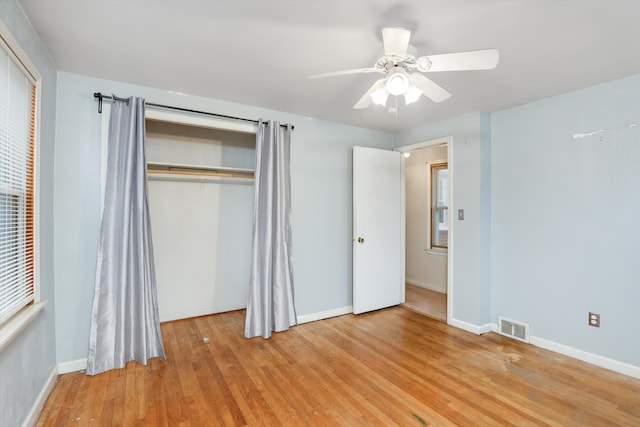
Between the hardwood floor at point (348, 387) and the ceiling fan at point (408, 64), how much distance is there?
6.59ft

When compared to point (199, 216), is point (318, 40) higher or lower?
higher

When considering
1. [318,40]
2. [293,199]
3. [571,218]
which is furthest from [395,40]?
[571,218]

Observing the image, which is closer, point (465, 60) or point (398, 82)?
point (465, 60)

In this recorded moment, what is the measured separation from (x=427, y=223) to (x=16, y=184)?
4966 millimetres

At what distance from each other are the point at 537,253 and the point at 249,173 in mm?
3151

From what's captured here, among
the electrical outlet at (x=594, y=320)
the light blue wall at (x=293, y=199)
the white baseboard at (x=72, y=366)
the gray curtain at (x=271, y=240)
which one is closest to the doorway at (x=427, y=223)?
the light blue wall at (x=293, y=199)

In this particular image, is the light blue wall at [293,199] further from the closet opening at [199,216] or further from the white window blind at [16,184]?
the closet opening at [199,216]

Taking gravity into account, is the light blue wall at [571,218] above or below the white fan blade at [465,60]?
below

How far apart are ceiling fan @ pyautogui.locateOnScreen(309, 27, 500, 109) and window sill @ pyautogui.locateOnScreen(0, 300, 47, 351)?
6.58ft

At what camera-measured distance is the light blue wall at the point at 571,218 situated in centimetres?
250

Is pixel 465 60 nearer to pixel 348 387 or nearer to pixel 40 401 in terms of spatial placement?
pixel 348 387

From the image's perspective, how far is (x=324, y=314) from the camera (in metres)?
3.72

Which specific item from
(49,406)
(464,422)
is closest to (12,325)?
(49,406)

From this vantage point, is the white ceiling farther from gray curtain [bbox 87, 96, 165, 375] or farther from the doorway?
the doorway
